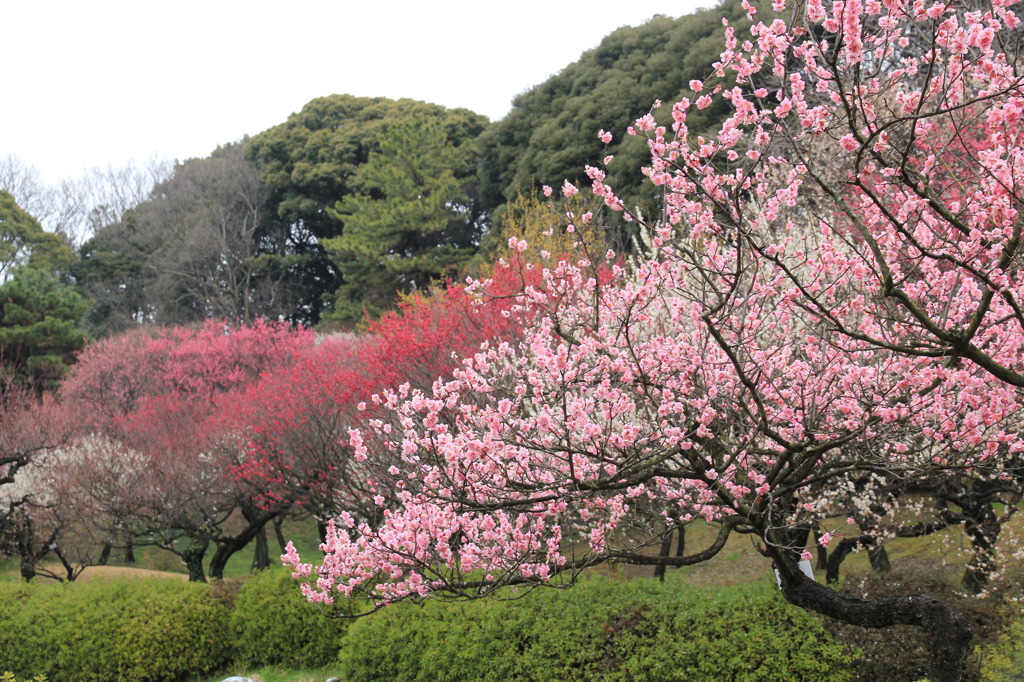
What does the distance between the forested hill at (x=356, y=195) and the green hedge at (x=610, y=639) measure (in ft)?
40.3

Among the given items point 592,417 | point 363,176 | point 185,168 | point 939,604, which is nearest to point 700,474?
point 592,417

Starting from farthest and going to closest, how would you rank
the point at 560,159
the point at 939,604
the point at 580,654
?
1. the point at 560,159
2. the point at 580,654
3. the point at 939,604

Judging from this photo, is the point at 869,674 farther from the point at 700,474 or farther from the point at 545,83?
the point at 545,83

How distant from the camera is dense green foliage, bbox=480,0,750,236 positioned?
61.7 feet

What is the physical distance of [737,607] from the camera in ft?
21.9

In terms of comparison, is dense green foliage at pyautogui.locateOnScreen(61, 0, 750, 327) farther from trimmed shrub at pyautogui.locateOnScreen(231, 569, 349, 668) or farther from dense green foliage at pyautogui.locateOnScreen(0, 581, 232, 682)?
dense green foliage at pyautogui.locateOnScreen(0, 581, 232, 682)

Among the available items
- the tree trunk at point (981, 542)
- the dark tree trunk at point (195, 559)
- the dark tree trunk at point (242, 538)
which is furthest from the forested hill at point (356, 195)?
the tree trunk at point (981, 542)

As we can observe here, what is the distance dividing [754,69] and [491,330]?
27.0 feet

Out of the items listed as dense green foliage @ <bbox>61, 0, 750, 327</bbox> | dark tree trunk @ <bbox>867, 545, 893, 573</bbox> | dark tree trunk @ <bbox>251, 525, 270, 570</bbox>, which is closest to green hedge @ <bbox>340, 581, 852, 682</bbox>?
dark tree trunk @ <bbox>867, 545, 893, 573</bbox>

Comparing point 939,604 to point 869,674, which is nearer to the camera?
point 939,604

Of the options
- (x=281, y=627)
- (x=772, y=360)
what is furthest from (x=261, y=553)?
(x=772, y=360)

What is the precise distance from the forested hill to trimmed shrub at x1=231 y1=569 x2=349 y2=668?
38.8 ft

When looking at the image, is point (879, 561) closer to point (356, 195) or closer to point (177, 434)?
point (177, 434)

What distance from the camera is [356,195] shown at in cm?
2856
